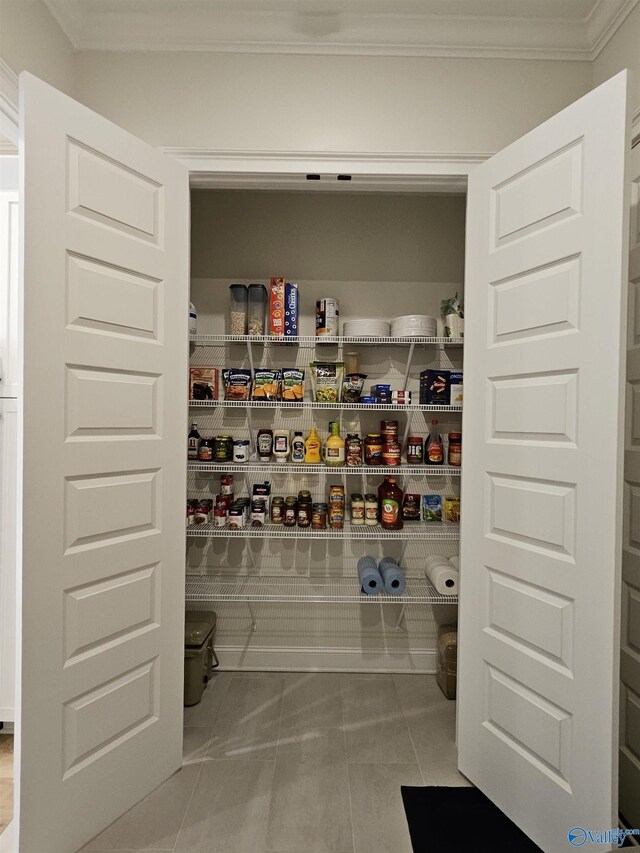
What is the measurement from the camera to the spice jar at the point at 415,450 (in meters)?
2.46

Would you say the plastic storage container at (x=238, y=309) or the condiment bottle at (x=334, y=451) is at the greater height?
the plastic storage container at (x=238, y=309)

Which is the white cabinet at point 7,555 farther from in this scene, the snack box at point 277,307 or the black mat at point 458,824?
the black mat at point 458,824

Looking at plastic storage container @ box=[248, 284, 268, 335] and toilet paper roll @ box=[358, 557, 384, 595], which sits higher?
plastic storage container @ box=[248, 284, 268, 335]

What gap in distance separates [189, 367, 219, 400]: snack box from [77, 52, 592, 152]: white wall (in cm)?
99

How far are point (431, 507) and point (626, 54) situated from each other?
202 centimetres

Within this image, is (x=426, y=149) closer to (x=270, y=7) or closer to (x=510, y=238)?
(x=510, y=238)

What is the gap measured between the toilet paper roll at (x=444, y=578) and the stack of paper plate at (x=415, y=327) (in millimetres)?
1113

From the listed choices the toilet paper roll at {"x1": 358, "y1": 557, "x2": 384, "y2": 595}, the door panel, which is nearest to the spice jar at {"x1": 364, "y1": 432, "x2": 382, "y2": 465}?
the toilet paper roll at {"x1": 358, "y1": 557, "x2": 384, "y2": 595}

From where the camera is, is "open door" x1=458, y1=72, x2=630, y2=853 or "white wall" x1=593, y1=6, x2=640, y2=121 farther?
"white wall" x1=593, y1=6, x2=640, y2=121

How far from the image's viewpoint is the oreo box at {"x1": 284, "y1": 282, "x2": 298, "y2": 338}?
2418 millimetres

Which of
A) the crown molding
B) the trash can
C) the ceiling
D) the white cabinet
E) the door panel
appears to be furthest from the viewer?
the trash can

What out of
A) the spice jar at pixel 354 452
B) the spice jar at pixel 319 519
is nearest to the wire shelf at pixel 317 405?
the spice jar at pixel 354 452

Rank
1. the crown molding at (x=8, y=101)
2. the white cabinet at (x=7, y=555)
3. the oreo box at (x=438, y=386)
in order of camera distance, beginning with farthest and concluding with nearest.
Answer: the oreo box at (x=438, y=386) < the white cabinet at (x=7, y=555) < the crown molding at (x=8, y=101)

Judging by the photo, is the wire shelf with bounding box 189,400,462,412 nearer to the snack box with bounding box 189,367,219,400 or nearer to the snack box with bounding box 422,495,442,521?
the snack box with bounding box 189,367,219,400
